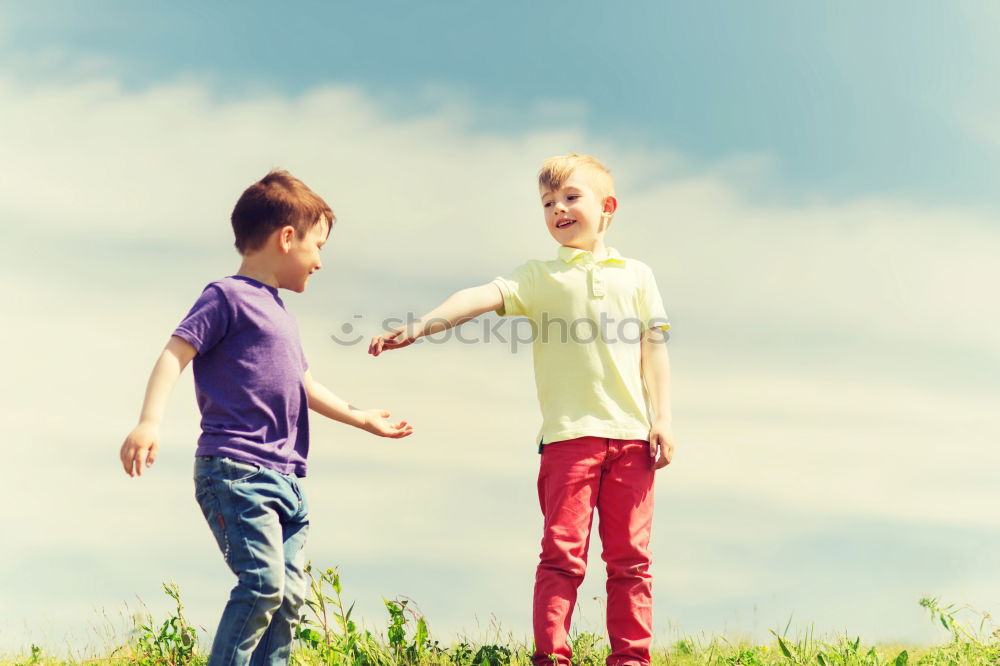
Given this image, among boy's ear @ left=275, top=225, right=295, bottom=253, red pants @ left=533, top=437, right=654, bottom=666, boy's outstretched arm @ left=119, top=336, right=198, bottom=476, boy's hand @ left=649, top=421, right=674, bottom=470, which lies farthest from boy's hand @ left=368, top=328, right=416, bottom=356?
boy's hand @ left=649, top=421, right=674, bottom=470

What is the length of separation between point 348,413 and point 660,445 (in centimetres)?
175

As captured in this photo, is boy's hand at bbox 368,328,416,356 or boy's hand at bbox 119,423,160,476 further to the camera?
boy's hand at bbox 368,328,416,356

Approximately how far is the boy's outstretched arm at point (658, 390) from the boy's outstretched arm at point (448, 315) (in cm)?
93

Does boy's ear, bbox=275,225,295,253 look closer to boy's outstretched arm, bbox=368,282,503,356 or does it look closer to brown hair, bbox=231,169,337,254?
brown hair, bbox=231,169,337,254

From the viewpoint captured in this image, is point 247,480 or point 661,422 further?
point 661,422

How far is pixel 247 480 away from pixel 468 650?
1.93 metres

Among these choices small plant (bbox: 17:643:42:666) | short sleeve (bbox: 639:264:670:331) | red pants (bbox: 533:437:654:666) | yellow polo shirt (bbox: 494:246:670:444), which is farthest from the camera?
small plant (bbox: 17:643:42:666)

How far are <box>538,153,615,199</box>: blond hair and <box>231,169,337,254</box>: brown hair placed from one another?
4.67ft

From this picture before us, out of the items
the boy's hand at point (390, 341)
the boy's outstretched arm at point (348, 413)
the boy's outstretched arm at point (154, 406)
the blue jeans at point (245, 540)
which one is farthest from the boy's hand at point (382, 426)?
the boy's outstretched arm at point (154, 406)

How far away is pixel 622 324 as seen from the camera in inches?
220

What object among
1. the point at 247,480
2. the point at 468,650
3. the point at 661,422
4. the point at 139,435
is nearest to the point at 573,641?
the point at 468,650

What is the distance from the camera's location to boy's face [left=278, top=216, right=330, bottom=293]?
489 cm

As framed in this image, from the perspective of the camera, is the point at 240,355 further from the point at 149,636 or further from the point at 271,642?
the point at 149,636

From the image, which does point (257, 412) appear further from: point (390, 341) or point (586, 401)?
point (586, 401)
